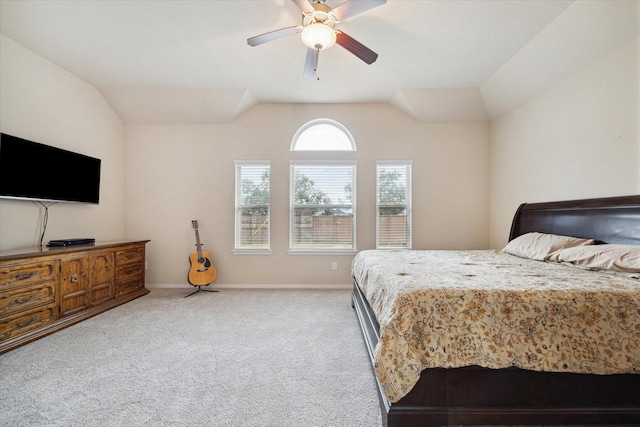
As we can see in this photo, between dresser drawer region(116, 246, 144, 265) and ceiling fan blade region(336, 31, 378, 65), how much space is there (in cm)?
366

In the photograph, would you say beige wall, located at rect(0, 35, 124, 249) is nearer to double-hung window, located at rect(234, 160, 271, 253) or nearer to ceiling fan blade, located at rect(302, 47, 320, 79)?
double-hung window, located at rect(234, 160, 271, 253)

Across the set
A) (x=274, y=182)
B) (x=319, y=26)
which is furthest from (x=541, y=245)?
(x=274, y=182)

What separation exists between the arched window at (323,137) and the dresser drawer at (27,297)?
11.0ft

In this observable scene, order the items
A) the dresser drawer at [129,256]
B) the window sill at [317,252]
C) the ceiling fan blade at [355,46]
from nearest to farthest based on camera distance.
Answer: the ceiling fan blade at [355,46]
the dresser drawer at [129,256]
the window sill at [317,252]

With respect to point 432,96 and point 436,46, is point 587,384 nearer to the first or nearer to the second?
point 436,46

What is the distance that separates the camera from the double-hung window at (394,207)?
173 inches

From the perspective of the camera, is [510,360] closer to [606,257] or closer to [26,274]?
[606,257]

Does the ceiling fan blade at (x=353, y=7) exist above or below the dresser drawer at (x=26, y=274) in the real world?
above

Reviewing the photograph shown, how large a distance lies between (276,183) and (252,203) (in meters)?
0.52

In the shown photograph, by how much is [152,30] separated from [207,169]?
2.04 metres

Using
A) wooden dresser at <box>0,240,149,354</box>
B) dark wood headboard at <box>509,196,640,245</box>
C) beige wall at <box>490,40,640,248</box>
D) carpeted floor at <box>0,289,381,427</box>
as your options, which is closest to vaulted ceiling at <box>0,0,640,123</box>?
beige wall at <box>490,40,640,248</box>

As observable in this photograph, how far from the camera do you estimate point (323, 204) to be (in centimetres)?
443

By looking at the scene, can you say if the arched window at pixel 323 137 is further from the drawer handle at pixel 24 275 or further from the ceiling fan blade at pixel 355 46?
the drawer handle at pixel 24 275

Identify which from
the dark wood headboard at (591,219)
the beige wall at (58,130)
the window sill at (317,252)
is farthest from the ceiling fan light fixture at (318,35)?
the beige wall at (58,130)
